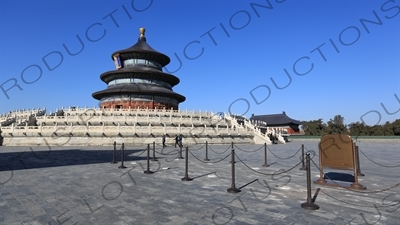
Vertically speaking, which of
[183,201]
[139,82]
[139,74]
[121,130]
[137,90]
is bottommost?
[183,201]

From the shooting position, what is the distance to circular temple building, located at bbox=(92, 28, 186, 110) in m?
37.0

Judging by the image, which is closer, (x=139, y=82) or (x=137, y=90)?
(x=137, y=90)

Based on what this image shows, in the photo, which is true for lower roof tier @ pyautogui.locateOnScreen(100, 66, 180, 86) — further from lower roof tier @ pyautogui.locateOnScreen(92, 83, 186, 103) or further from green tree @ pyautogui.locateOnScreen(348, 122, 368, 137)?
green tree @ pyautogui.locateOnScreen(348, 122, 368, 137)

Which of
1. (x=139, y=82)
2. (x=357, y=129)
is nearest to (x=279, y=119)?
(x=357, y=129)

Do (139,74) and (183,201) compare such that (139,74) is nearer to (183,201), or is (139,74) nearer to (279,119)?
(183,201)

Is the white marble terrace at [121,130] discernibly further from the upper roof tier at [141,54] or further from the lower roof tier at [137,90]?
the upper roof tier at [141,54]

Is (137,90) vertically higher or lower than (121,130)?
higher

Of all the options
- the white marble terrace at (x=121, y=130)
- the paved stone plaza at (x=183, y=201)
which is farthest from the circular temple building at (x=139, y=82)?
the paved stone plaza at (x=183, y=201)

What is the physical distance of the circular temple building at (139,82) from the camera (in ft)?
121

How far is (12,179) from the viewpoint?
26.7ft

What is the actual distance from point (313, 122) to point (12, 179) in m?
56.4

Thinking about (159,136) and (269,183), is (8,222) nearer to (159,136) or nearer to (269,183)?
(269,183)

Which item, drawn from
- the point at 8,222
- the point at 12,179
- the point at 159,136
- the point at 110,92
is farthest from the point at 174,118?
the point at 8,222

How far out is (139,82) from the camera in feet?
130
